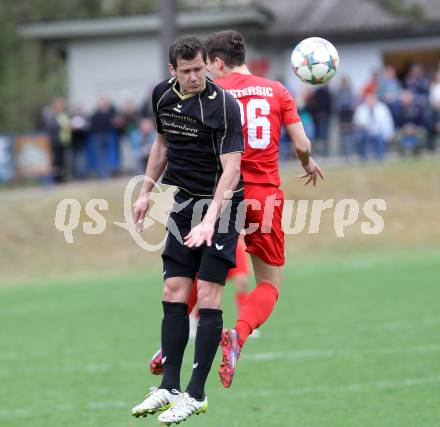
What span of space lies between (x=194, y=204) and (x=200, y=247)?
0.88 ft

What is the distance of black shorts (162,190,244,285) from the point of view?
673 centimetres

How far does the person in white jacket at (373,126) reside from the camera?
2167 cm

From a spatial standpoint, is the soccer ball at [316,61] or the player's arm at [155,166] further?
the soccer ball at [316,61]

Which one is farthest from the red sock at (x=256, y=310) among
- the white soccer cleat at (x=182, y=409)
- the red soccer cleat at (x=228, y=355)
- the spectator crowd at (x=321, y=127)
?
the spectator crowd at (x=321, y=127)

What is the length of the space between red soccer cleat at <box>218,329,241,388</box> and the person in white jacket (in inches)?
594

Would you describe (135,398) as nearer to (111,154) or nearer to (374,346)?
(374,346)

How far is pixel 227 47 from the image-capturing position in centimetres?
726

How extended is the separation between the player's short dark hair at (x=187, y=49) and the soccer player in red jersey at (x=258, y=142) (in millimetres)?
797

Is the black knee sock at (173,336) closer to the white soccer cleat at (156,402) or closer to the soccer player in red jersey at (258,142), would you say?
the white soccer cleat at (156,402)

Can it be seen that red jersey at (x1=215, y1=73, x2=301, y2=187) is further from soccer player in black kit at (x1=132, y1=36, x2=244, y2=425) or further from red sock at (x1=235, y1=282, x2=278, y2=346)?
red sock at (x1=235, y1=282, x2=278, y2=346)

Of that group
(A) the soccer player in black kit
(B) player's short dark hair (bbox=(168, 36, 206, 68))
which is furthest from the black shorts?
(B) player's short dark hair (bbox=(168, 36, 206, 68))

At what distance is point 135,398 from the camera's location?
9320 mm

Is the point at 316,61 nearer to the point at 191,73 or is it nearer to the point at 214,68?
the point at 214,68

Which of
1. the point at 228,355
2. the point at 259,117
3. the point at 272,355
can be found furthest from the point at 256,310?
the point at 272,355
